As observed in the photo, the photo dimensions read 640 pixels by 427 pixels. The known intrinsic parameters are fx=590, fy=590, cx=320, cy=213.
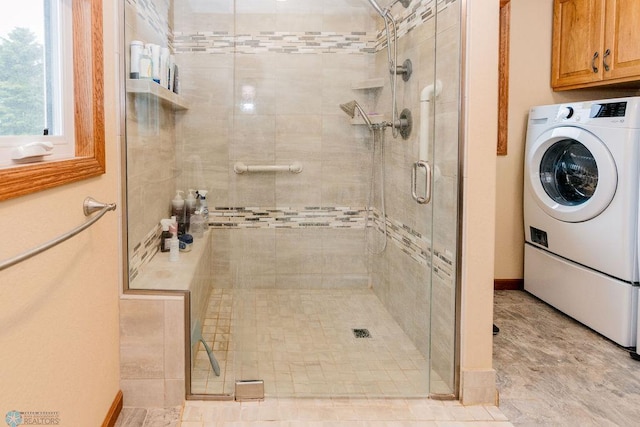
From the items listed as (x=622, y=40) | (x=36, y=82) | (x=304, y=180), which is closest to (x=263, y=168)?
(x=304, y=180)

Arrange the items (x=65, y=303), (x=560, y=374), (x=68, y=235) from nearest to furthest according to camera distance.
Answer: (x=68, y=235)
(x=65, y=303)
(x=560, y=374)

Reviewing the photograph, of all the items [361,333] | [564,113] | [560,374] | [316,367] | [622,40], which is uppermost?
[622,40]

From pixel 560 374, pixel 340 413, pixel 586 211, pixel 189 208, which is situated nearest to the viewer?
pixel 340 413

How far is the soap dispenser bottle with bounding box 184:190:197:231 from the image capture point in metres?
2.42

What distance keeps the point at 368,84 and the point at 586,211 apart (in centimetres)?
164

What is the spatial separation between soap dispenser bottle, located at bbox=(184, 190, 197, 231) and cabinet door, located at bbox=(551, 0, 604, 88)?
8.68 ft

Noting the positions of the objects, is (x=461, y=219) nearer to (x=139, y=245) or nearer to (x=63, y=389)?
(x=139, y=245)

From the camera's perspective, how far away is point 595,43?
143 inches

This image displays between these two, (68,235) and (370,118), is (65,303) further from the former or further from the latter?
(370,118)

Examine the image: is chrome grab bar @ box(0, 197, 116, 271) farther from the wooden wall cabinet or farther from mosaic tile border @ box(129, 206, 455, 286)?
the wooden wall cabinet

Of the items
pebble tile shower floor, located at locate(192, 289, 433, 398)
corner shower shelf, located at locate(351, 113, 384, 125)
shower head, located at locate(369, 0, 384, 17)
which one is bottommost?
pebble tile shower floor, located at locate(192, 289, 433, 398)

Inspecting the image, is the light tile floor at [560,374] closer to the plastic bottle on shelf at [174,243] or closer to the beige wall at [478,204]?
the beige wall at [478,204]

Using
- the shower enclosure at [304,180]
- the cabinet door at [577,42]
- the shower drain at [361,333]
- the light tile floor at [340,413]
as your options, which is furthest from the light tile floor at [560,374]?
the cabinet door at [577,42]

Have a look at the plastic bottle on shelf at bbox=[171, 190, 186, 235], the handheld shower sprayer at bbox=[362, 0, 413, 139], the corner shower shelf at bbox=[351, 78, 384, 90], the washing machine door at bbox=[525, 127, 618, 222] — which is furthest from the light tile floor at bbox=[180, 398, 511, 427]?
the washing machine door at bbox=[525, 127, 618, 222]
